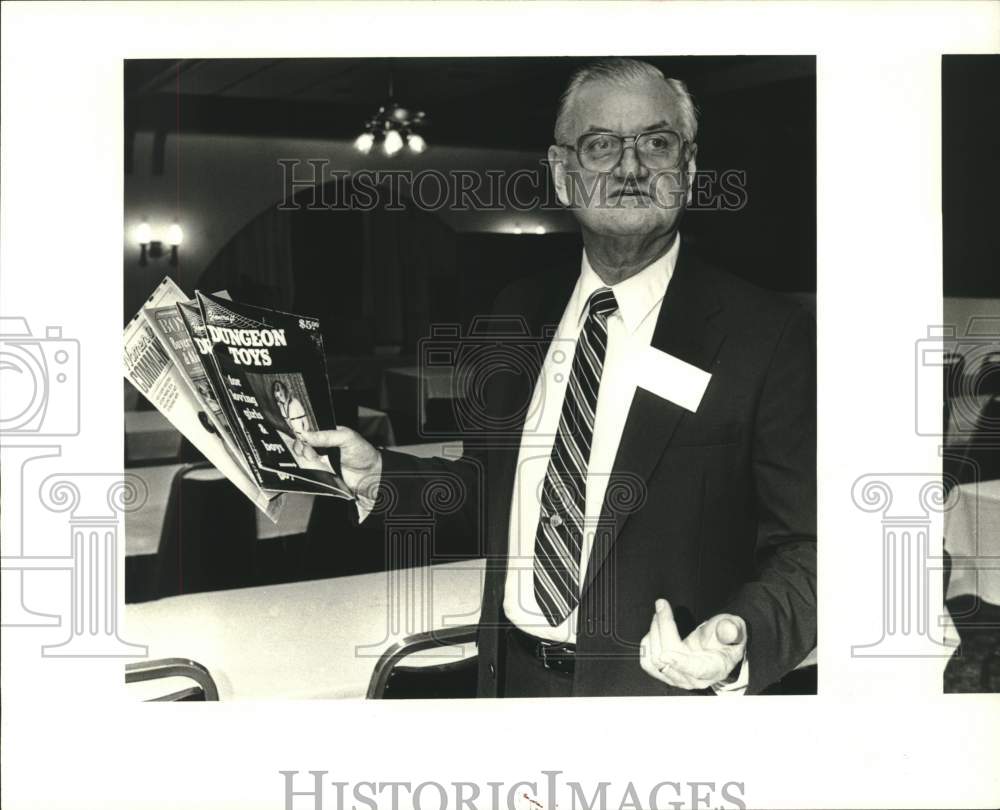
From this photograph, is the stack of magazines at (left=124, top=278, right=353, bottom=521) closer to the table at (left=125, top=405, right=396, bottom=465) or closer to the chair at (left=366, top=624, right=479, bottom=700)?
the table at (left=125, top=405, right=396, bottom=465)

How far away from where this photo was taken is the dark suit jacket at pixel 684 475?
226 centimetres

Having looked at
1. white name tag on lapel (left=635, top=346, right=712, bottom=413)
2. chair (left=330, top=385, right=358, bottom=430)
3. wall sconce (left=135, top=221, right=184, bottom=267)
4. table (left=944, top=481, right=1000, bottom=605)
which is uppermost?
wall sconce (left=135, top=221, right=184, bottom=267)

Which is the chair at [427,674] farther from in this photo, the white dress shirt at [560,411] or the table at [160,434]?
the table at [160,434]

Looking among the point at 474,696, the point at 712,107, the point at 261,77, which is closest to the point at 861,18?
the point at 712,107

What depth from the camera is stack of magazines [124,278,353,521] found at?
2248mm

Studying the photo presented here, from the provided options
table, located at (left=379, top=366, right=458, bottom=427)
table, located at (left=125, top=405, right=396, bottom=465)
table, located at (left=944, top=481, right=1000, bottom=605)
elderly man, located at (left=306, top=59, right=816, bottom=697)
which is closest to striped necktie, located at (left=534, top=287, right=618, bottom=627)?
elderly man, located at (left=306, top=59, right=816, bottom=697)

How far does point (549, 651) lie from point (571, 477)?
0.38 m

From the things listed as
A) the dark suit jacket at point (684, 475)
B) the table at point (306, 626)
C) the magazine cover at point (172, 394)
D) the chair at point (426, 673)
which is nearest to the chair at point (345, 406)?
the dark suit jacket at point (684, 475)

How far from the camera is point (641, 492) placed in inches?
89.0

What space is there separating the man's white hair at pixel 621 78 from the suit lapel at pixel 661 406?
315 millimetres

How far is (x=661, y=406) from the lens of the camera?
2.26 m

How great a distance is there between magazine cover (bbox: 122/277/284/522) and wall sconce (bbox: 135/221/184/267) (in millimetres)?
56

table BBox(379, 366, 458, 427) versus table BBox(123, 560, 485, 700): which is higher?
table BBox(379, 366, 458, 427)

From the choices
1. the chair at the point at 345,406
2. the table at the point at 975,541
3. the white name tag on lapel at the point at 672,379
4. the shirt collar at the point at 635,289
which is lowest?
the table at the point at 975,541
